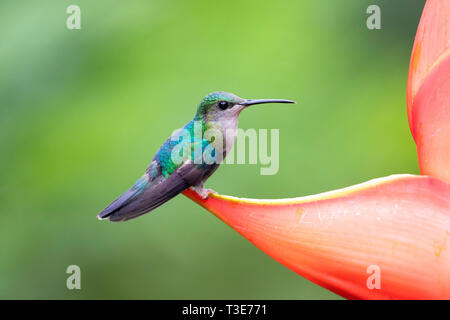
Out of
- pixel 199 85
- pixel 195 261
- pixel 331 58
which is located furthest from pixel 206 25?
pixel 195 261

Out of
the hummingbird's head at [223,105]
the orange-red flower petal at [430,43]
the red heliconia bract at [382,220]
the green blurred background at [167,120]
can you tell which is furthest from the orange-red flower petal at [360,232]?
the green blurred background at [167,120]

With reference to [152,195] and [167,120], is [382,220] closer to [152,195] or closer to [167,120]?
[152,195]

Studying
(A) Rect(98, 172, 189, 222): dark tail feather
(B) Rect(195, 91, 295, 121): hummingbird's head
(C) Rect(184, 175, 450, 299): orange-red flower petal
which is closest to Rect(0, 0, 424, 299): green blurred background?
(B) Rect(195, 91, 295, 121): hummingbird's head

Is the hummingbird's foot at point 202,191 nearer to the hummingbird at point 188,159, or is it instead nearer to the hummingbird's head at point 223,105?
the hummingbird at point 188,159

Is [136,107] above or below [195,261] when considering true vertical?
above
